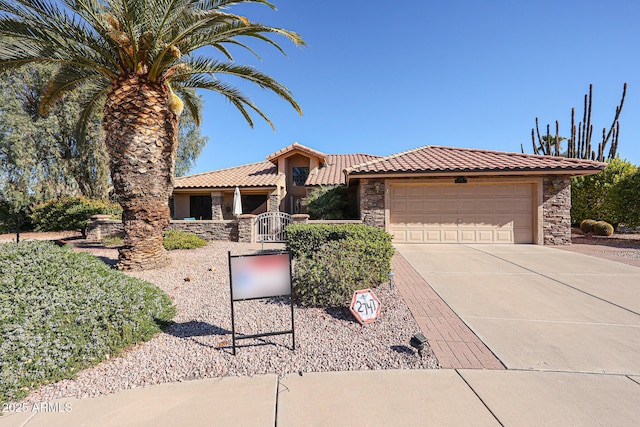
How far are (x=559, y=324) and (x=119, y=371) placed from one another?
5.85 m

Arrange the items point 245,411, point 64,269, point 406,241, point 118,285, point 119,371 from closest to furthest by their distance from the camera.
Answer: point 245,411, point 119,371, point 64,269, point 118,285, point 406,241

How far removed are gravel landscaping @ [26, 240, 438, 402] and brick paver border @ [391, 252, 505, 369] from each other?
0.19m

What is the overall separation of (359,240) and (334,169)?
13602mm

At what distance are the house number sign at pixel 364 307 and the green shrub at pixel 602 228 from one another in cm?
1664

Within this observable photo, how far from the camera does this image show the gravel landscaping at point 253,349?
2.75 metres

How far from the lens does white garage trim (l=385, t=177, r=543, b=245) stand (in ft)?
35.0

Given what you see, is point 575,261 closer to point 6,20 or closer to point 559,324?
point 559,324

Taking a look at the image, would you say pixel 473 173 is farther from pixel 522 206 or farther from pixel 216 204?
pixel 216 204

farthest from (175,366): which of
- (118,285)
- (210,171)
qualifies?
(210,171)

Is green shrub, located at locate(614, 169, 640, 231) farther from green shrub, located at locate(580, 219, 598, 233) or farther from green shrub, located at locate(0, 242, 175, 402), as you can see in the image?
green shrub, located at locate(0, 242, 175, 402)

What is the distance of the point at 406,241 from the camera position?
36.7ft

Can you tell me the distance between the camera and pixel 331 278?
4484 millimetres

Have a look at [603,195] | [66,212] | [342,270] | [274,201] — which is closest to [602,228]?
[603,195]

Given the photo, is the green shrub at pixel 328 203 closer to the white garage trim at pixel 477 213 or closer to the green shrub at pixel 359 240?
the white garage trim at pixel 477 213
